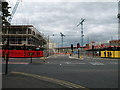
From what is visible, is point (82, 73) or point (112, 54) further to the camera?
point (112, 54)

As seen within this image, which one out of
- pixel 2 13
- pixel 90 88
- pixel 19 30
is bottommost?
pixel 90 88

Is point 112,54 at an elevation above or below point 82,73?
above

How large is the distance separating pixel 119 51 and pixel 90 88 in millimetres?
33845

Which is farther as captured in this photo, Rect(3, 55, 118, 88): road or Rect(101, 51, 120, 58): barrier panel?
Rect(101, 51, 120, 58): barrier panel

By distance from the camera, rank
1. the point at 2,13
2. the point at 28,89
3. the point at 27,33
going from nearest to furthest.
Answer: the point at 28,89
the point at 2,13
the point at 27,33

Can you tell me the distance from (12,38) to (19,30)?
4.23 metres

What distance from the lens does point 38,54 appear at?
43594 mm

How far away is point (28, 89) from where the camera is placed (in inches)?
261

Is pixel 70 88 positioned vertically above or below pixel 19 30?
below

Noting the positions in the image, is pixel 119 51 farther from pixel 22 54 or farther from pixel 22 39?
pixel 22 39

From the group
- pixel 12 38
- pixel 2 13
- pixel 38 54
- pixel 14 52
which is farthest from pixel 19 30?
pixel 2 13

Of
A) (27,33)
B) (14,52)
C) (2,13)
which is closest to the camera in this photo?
(2,13)

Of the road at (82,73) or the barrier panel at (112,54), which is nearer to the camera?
the road at (82,73)

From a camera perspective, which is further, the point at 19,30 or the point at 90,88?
the point at 19,30
